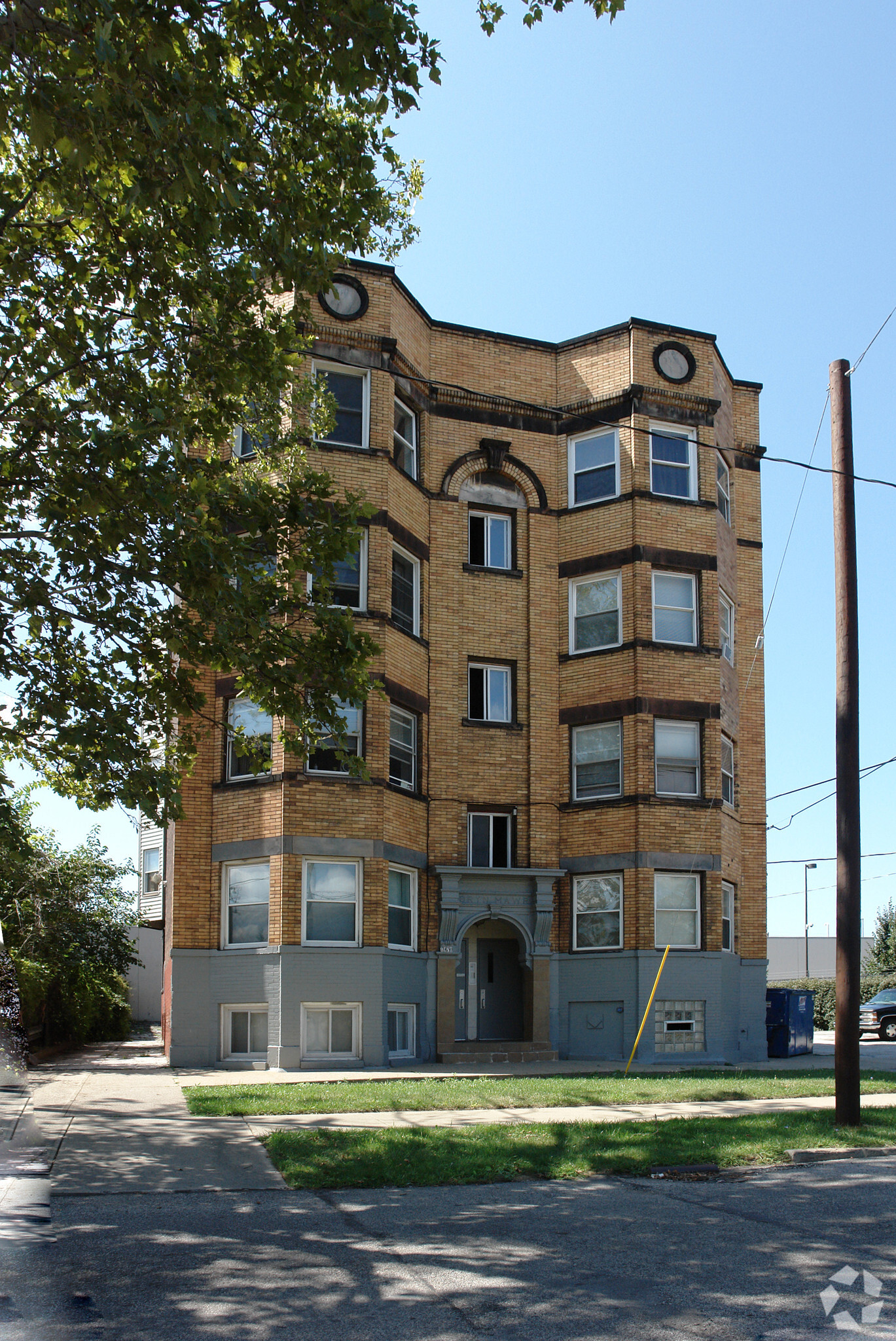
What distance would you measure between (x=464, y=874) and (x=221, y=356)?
42.7 ft

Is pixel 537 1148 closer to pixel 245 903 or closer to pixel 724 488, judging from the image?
pixel 245 903

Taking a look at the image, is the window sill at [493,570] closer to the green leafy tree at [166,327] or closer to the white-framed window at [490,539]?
the white-framed window at [490,539]

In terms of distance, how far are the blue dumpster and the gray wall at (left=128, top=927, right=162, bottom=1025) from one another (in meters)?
16.2

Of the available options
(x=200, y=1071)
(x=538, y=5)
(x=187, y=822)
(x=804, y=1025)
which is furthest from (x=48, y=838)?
(x=538, y=5)

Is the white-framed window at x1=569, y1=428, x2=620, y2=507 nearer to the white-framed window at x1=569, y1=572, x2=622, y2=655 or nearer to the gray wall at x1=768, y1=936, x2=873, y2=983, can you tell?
the white-framed window at x1=569, y1=572, x2=622, y2=655

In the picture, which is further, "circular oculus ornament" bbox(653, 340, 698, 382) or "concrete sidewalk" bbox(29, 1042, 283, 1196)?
"circular oculus ornament" bbox(653, 340, 698, 382)

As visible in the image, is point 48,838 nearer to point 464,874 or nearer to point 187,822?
point 187,822

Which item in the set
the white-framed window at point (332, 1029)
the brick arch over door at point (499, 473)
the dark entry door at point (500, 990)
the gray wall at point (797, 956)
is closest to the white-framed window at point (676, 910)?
the dark entry door at point (500, 990)

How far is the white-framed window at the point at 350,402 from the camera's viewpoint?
21.8 metres

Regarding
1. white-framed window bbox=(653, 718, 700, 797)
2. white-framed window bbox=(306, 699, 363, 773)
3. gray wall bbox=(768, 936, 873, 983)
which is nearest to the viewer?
white-framed window bbox=(306, 699, 363, 773)

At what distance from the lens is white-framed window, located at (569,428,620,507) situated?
965 inches

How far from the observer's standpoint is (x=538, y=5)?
9719mm

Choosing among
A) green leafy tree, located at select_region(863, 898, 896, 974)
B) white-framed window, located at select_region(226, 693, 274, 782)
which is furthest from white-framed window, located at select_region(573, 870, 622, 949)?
green leafy tree, located at select_region(863, 898, 896, 974)

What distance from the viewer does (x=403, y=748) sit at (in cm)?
2231
